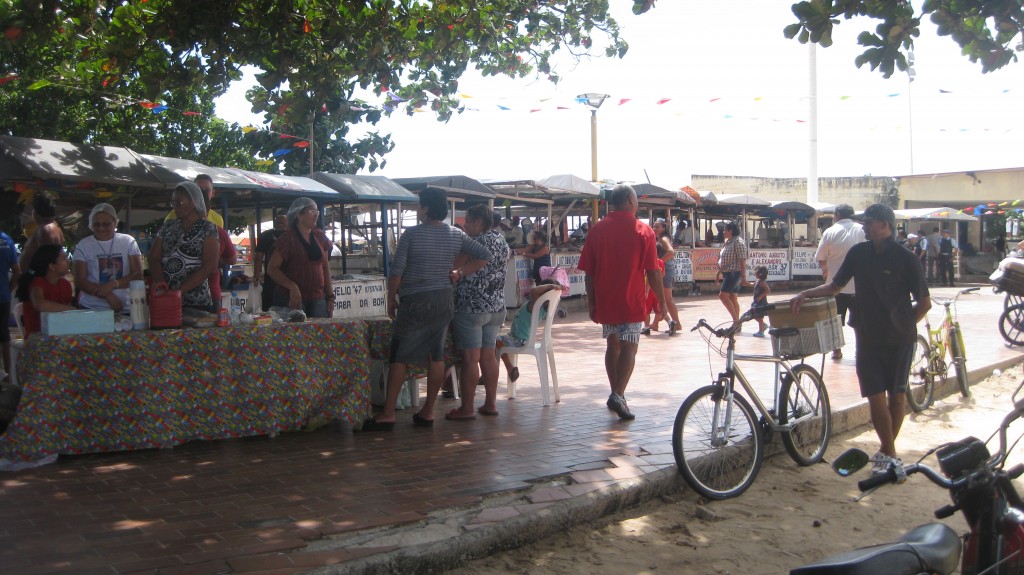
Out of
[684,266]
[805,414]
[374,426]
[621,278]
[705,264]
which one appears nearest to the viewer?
[805,414]

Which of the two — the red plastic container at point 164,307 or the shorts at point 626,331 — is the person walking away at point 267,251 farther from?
the shorts at point 626,331

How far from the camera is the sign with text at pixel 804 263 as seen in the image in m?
26.8

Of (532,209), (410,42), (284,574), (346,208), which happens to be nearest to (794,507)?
(284,574)

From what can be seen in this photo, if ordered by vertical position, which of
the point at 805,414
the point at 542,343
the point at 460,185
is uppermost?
the point at 460,185

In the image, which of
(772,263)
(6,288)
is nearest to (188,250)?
(6,288)

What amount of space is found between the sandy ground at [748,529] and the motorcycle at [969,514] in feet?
5.54

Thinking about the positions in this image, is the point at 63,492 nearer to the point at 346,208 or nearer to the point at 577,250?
the point at 346,208

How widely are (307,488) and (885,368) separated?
371cm

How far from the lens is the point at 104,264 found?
21.3 feet

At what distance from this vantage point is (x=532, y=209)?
22125mm

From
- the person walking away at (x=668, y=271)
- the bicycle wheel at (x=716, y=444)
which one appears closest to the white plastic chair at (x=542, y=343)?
the bicycle wheel at (x=716, y=444)

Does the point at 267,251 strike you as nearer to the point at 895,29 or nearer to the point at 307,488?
the point at 307,488

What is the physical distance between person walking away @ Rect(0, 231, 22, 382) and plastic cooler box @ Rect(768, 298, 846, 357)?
6004 millimetres

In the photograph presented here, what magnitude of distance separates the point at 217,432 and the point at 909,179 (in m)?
40.9
